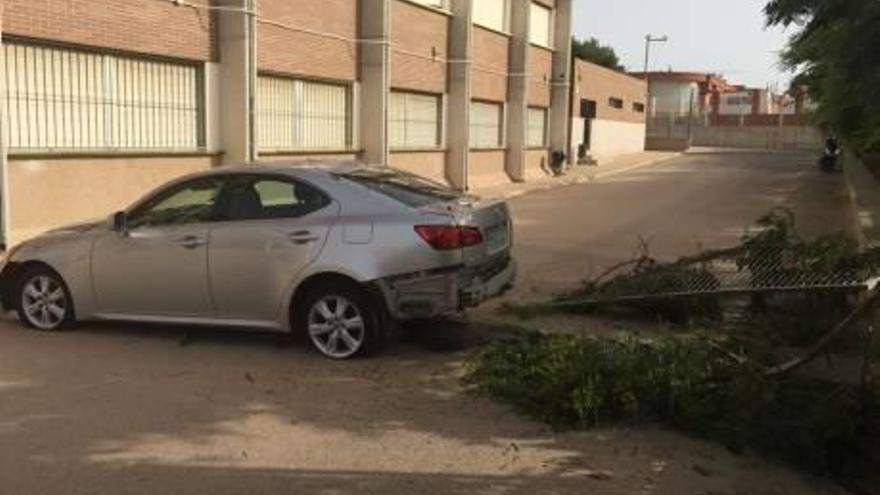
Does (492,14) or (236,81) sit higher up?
(492,14)

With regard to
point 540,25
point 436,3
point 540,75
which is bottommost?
point 540,75

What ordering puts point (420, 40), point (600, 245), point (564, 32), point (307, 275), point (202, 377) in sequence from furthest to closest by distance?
point (564, 32), point (420, 40), point (600, 245), point (307, 275), point (202, 377)

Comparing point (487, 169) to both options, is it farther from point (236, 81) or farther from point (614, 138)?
point (614, 138)

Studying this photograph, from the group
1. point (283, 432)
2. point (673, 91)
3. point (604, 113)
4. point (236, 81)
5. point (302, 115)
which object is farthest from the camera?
point (673, 91)

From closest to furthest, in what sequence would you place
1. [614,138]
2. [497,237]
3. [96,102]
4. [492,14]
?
[497,237]
[96,102]
[492,14]
[614,138]

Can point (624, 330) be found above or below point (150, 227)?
below

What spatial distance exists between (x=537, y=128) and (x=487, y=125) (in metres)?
6.00

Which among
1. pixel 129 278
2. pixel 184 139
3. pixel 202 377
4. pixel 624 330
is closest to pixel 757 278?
pixel 624 330

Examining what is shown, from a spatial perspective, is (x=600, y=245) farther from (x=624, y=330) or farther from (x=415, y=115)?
(x=415, y=115)

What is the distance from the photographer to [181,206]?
342 inches

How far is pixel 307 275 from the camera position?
8.01 meters

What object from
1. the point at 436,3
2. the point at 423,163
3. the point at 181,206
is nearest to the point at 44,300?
the point at 181,206

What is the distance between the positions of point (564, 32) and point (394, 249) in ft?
107

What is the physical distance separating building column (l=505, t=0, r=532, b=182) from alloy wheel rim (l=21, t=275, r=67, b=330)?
84.5ft
